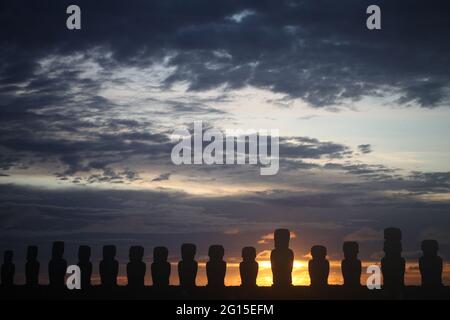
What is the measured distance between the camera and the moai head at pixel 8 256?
A: 122 ft

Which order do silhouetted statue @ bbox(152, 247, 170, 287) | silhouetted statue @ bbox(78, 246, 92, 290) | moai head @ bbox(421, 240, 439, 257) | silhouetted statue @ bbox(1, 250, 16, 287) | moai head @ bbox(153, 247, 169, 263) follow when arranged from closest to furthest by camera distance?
moai head @ bbox(421, 240, 439, 257), silhouetted statue @ bbox(152, 247, 170, 287), moai head @ bbox(153, 247, 169, 263), silhouetted statue @ bbox(78, 246, 92, 290), silhouetted statue @ bbox(1, 250, 16, 287)

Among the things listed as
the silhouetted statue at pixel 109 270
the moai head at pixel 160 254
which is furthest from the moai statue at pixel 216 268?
the silhouetted statue at pixel 109 270

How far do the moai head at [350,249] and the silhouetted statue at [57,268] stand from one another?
463 inches

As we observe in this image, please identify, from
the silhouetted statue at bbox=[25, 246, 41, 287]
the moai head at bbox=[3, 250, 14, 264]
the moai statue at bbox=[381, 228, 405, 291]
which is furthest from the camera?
the moai head at bbox=[3, 250, 14, 264]

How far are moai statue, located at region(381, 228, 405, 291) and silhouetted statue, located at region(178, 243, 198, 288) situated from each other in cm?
716

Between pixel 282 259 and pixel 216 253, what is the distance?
8.47 ft

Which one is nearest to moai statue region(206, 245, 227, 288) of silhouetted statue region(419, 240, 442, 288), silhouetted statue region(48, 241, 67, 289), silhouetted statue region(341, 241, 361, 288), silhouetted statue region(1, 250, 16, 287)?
silhouetted statue region(341, 241, 361, 288)

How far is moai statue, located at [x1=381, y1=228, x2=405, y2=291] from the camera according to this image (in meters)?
29.7

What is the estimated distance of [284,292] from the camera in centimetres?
2997

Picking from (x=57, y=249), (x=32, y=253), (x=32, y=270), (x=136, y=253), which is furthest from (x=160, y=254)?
(x=32, y=253)

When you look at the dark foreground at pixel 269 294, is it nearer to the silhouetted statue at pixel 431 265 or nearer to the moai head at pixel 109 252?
the silhouetted statue at pixel 431 265

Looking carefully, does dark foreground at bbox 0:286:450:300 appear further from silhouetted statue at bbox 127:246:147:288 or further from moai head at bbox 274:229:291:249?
moai head at bbox 274:229:291:249
